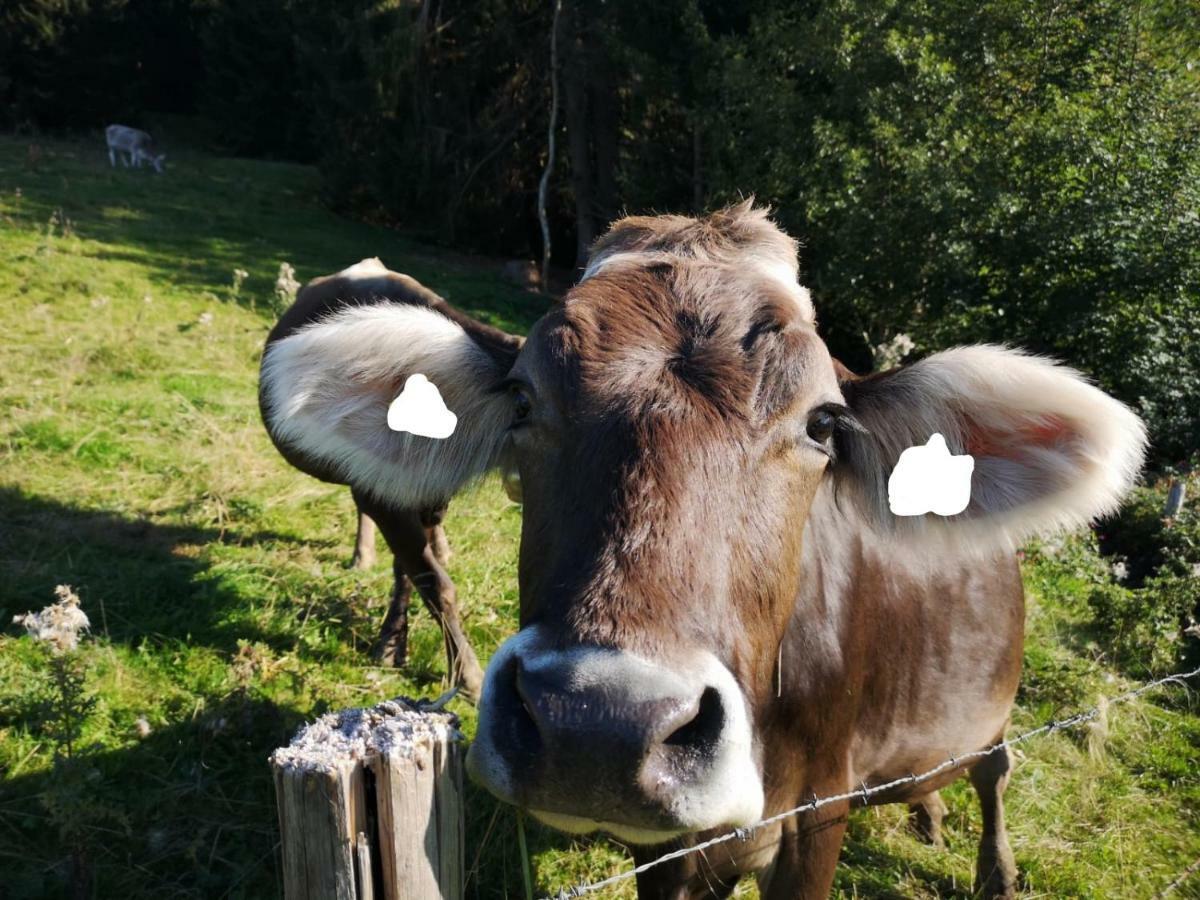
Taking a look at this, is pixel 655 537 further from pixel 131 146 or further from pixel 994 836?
pixel 131 146

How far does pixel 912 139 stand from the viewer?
10.8 meters

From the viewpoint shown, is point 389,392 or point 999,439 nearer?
point 999,439

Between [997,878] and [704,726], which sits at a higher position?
[704,726]

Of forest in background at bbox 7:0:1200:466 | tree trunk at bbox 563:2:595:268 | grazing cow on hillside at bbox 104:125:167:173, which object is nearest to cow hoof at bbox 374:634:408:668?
forest in background at bbox 7:0:1200:466

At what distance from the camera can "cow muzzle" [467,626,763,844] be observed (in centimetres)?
147

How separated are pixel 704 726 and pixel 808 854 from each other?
127 cm

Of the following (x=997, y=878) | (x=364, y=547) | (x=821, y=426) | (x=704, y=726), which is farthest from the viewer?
(x=364, y=547)

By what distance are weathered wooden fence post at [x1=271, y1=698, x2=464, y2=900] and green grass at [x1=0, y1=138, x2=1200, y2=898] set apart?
53.6 inches

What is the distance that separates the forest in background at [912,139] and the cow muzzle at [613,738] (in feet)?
29.9

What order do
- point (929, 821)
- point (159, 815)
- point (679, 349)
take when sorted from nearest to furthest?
1. point (679, 349)
2. point (159, 815)
3. point (929, 821)

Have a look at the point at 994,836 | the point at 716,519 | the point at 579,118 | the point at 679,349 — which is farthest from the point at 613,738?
the point at 579,118

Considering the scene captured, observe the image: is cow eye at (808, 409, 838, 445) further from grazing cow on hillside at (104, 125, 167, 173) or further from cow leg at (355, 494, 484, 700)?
grazing cow on hillside at (104, 125, 167, 173)

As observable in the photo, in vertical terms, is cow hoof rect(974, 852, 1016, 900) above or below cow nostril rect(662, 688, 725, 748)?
below

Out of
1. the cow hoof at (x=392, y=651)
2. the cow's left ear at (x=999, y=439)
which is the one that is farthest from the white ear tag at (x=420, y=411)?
the cow hoof at (x=392, y=651)
